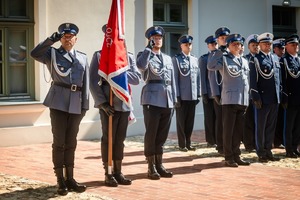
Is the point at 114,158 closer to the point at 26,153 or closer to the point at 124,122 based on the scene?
the point at 124,122

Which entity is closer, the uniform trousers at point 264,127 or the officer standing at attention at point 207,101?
the uniform trousers at point 264,127

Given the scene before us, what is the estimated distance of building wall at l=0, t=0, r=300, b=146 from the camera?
1122 centimetres

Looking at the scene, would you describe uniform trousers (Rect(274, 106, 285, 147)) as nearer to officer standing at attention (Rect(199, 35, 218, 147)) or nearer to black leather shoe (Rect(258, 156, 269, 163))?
officer standing at attention (Rect(199, 35, 218, 147))

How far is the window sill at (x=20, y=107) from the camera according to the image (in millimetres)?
10914

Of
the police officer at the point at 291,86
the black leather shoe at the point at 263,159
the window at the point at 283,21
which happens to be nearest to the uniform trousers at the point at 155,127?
the black leather shoe at the point at 263,159

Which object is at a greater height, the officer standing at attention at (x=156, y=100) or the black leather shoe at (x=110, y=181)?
the officer standing at attention at (x=156, y=100)

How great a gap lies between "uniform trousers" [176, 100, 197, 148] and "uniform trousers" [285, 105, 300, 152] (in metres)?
1.75

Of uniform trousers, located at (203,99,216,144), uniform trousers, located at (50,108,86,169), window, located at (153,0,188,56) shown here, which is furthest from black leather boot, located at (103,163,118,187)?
window, located at (153,0,188,56)

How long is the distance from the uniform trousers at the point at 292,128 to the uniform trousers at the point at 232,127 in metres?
1.33

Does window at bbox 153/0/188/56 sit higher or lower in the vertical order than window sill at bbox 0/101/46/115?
higher

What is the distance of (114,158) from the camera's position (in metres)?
7.27

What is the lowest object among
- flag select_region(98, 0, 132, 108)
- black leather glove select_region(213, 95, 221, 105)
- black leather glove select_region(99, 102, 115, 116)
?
black leather glove select_region(99, 102, 115, 116)

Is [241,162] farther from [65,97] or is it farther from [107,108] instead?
[65,97]

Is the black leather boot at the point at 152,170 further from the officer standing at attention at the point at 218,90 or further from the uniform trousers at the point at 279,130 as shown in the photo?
the uniform trousers at the point at 279,130
